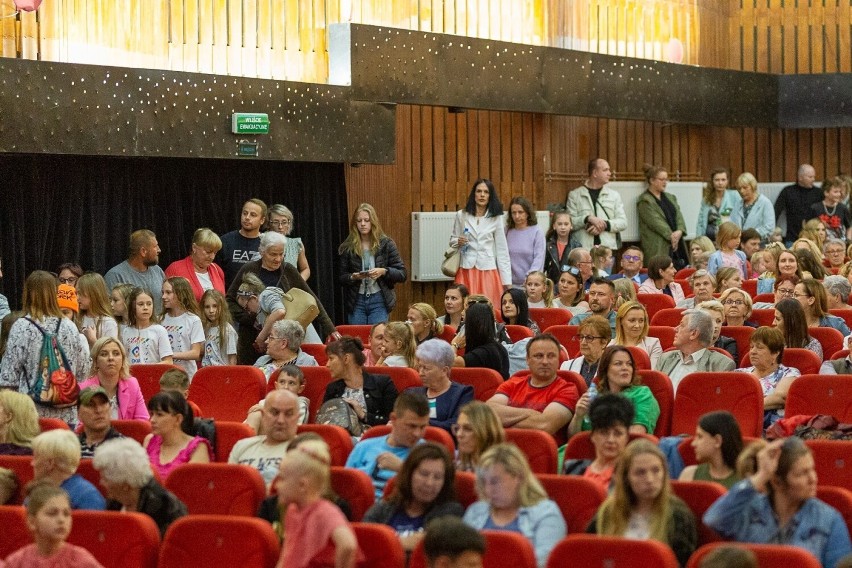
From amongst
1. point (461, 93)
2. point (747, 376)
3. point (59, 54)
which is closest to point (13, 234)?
point (59, 54)

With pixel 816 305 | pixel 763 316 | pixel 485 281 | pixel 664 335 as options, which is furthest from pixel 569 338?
pixel 485 281

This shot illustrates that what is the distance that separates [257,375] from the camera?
726 cm

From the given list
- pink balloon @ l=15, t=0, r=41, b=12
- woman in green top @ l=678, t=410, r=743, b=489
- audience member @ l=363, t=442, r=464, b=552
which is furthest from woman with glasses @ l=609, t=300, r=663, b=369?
pink balloon @ l=15, t=0, r=41, b=12

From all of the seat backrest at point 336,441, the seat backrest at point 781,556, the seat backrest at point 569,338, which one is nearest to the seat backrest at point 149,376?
the seat backrest at point 336,441

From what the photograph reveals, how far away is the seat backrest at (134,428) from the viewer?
6156 millimetres

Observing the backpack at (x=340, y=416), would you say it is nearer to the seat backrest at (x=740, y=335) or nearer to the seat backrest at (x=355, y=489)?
the seat backrest at (x=355, y=489)

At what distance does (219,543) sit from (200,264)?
4900 millimetres

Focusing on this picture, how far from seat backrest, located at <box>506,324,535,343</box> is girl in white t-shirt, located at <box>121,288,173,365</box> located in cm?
196

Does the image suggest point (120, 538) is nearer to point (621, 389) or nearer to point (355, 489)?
point (355, 489)

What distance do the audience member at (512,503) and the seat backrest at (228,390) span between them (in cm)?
269

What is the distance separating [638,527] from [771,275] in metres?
6.37

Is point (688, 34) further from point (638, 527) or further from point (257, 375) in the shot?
point (638, 527)

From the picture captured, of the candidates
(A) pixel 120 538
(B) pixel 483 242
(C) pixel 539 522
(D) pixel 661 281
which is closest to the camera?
(C) pixel 539 522

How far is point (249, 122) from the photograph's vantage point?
1009cm
